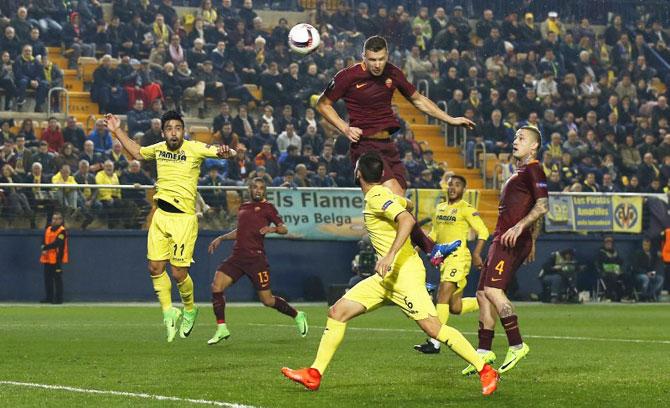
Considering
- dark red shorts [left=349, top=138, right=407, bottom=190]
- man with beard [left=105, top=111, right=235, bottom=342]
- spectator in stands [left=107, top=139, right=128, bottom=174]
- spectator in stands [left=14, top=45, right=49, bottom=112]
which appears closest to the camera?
dark red shorts [left=349, top=138, right=407, bottom=190]

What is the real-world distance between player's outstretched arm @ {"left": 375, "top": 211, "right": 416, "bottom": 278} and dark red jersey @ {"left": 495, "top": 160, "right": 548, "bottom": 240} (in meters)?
2.36

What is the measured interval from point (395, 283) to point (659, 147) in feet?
88.6

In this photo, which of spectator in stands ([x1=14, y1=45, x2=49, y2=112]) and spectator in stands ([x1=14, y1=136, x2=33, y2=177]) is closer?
spectator in stands ([x1=14, y1=136, x2=33, y2=177])

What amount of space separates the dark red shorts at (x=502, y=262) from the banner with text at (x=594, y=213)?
64.4ft

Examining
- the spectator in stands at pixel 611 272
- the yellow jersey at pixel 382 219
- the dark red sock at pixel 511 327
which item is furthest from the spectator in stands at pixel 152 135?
the yellow jersey at pixel 382 219

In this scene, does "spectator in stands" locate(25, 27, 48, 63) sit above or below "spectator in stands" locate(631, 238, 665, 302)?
above

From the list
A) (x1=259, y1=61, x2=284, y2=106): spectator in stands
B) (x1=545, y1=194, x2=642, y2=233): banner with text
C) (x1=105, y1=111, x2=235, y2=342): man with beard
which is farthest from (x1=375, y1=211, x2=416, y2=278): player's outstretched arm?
(x1=259, y1=61, x2=284, y2=106): spectator in stands

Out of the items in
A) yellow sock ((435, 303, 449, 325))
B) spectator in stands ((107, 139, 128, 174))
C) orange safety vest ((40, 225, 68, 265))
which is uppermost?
spectator in stands ((107, 139, 128, 174))

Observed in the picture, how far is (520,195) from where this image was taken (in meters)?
12.7

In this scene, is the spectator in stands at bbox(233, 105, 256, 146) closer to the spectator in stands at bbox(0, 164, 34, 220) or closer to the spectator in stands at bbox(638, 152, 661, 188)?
the spectator in stands at bbox(0, 164, 34, 220)

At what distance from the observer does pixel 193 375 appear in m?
12.1

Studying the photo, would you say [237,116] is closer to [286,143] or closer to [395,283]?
[286,143]

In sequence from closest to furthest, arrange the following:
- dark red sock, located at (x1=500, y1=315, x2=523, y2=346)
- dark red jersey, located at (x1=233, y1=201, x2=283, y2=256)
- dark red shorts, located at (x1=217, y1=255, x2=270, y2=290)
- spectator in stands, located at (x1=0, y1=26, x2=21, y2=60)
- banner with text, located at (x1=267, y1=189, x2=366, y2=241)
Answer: dark red sock, located at (x1=500, y1=315, x2=523, y2=346) → dark red shorts, located at (x1=217, y1=255, x2=270, y2=290) → dark red jersey, located at (x1=233, y1=201, x2=283, y2=256) → banner with text, located at (x1=267, y1=189, x2=366, y2=241) → spectator in stands, located at (x1=0, y1=26, x2=21, y2=60)

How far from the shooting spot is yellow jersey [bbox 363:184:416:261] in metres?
10.7
